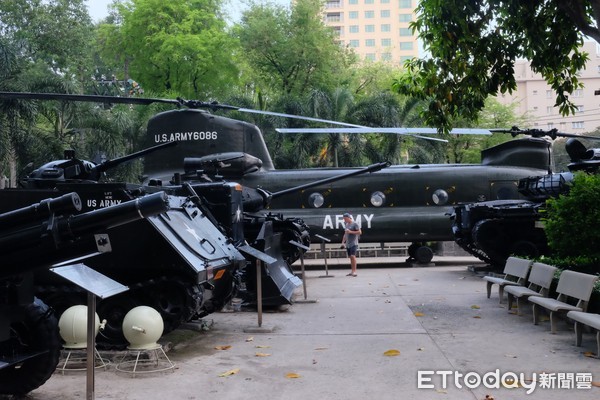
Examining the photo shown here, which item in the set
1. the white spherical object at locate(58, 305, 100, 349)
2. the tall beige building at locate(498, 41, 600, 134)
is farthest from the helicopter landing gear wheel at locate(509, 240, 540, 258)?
the tall beige building at locate(498, 41, 600, 134)

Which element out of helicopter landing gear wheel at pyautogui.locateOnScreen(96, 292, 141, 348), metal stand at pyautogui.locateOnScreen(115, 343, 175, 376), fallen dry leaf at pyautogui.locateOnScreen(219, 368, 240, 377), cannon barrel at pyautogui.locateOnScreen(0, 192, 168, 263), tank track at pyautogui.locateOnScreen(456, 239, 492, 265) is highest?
cannon barrel at pyautogui.locateOnScreen(0, 192, 168, 263)

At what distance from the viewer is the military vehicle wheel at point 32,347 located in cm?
617

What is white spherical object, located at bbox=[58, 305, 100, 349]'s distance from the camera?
307 inches

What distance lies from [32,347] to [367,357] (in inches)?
143

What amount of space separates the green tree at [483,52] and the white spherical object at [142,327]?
5.33m

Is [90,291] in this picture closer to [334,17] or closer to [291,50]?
[291,50]

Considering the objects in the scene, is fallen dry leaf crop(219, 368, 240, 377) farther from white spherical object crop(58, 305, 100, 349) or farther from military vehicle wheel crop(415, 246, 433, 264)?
military vehicle wheel crop(415, 246, 433, 264)

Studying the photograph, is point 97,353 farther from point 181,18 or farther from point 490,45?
point 181,18

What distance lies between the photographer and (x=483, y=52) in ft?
35.7

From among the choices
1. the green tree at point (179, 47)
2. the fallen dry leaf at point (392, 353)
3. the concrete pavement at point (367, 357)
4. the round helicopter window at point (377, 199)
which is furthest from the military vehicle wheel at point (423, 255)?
the green tree at point (179, 47)

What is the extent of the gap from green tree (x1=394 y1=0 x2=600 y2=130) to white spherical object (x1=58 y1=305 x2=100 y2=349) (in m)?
5.84

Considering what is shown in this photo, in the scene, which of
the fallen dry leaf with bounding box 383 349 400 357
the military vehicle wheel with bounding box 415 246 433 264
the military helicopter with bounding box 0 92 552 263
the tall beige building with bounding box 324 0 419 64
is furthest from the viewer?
the tall beige building with bounding box 324 0 419 64

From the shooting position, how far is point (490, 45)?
10859 millimetres

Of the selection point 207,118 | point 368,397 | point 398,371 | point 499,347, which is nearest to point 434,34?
point 499,347
